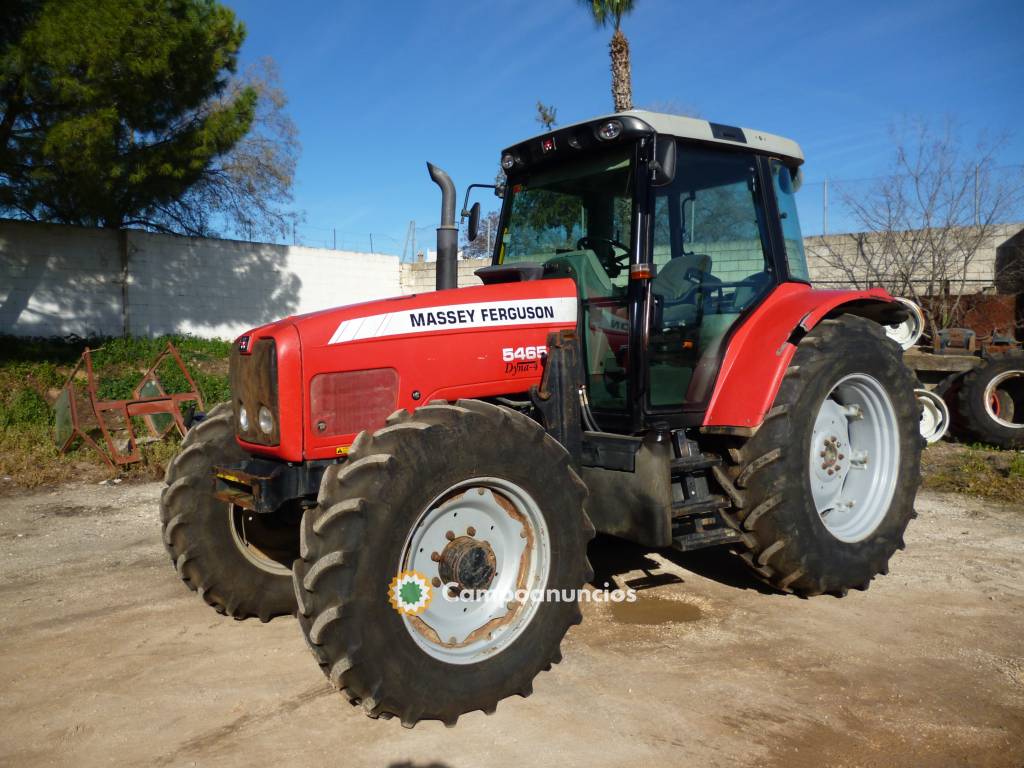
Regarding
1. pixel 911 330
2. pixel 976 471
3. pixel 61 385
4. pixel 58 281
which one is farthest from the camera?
pixel 58 281

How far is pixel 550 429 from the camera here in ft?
12.4

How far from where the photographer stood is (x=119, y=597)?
454 cm

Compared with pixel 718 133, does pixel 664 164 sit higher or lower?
lower

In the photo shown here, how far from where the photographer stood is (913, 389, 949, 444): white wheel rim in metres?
8.48

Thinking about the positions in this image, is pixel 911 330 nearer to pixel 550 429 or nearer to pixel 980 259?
pixel 980 259

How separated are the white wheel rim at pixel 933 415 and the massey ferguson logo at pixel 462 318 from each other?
19.9 feet

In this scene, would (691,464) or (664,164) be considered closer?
(664,164)

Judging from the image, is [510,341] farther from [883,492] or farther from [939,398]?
[939,398]

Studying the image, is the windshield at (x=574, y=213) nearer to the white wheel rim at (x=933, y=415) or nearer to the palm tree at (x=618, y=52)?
the white wheel rim at (x=933, y=415)

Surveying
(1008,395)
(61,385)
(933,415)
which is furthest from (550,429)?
(61,385)

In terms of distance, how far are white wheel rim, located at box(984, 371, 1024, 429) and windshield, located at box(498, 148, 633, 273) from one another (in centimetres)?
614

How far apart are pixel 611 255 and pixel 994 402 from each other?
21.0ft

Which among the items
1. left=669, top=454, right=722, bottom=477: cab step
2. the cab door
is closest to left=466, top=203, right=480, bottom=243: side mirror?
the cab door

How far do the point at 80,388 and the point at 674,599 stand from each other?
10.3 metres
